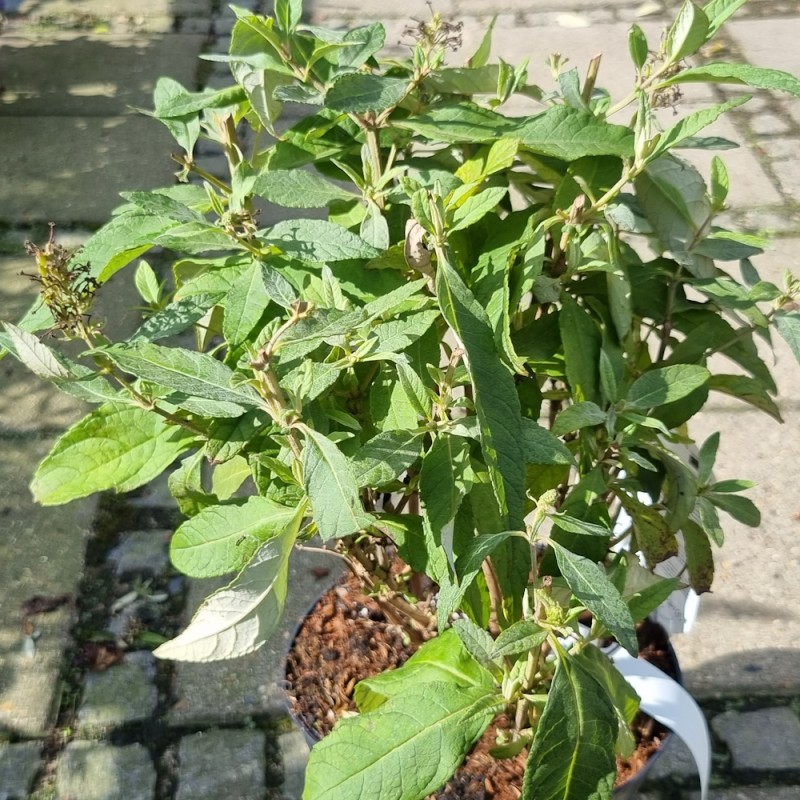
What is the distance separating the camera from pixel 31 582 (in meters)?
1.94

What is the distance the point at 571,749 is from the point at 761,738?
104 centimetres

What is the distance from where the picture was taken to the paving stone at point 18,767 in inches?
63.0

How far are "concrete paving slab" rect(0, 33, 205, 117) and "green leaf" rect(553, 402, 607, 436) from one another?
2900 millimetres

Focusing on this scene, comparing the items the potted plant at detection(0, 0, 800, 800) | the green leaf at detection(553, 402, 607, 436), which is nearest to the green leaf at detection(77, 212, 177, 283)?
the potted plant at detection(0, 0, 800, 800)

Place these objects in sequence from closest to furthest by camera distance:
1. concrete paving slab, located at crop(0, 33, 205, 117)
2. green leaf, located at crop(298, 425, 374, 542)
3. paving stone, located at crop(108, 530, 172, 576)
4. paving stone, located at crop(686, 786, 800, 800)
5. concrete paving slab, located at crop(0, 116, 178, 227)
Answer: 1. green leaf, located at crop(298, 425, 374, 542)
2. paving stone, located at crop(686, 786, 800, 800)
3. paving stone, located at crop(108, 530, 172, 576)
4. concrete paving slab, located at crop(0, 116, 178, 227)
5. concrete paving slab, located at crop(0, 33, 205, 117)

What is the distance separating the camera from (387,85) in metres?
0.87

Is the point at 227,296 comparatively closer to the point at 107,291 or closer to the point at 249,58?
the point at 249,58

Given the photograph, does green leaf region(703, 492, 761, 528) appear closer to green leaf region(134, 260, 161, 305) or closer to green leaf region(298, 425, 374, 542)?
green leaf region(298, 425, 374, 542)

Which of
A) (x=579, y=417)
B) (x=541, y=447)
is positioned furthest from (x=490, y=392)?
(x=579, y=417)

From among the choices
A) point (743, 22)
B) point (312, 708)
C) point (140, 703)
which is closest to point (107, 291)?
point (140, 703)

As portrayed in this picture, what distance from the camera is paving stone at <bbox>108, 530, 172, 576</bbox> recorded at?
1.98 m

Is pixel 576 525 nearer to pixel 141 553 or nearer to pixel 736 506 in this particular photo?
pixel 736 506

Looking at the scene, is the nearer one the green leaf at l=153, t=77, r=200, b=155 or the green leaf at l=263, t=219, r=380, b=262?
the green leaf at l=263, t=219, r=380, b=262

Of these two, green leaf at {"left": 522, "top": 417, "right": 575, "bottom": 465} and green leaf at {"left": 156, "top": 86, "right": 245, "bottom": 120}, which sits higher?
green leaf at {"left": 156, "top": 86, "right": 245, "bottom": 120}
